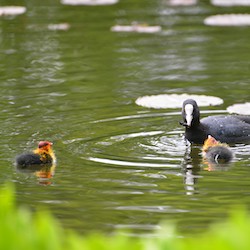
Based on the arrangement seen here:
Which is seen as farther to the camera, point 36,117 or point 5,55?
point 5,55

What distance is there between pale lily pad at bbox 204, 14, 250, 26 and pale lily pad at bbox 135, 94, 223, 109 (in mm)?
6246

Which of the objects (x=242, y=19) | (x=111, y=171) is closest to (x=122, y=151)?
(x=111, y=171)

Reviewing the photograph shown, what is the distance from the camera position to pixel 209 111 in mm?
12555

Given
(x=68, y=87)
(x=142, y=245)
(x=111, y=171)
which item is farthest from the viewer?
(x=68, y=87)

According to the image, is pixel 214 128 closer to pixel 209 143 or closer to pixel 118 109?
pixel 209 143

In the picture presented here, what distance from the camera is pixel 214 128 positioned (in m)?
11.2

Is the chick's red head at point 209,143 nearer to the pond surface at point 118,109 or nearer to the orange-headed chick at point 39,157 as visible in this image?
the pond surface at point 118,109

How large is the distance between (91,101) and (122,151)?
8.75ft

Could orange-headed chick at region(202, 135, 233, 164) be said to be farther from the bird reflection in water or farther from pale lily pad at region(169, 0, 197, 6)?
pale lily pad at region(169, 0, 197, 6)

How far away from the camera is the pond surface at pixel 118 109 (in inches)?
319

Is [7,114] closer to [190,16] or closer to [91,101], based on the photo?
[91,101]

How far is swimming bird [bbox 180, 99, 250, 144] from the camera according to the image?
36.0ft

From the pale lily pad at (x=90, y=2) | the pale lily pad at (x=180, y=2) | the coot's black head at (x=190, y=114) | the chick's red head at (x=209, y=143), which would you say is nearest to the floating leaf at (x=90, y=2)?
the pale lily pad at (x=90, y=2)

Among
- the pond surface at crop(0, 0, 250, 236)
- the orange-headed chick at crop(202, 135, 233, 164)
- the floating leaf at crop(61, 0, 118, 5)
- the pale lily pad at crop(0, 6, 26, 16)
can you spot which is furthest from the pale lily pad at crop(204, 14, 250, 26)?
the orange-headed chick at crop(202, 135, 233, 164)
